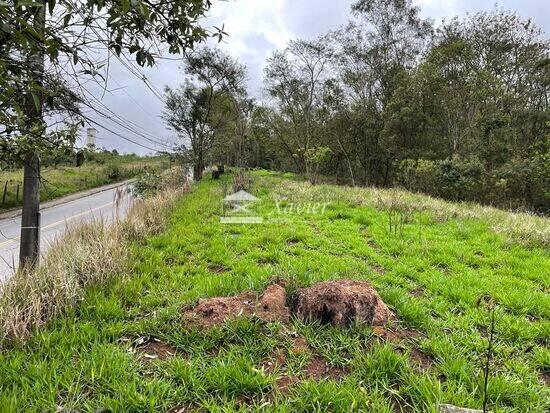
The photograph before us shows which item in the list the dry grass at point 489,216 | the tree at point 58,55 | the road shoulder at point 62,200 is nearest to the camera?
the tree at point 58,55

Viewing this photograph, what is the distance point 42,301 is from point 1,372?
783 mm

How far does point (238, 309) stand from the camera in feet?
9.48

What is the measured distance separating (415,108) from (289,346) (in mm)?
19752

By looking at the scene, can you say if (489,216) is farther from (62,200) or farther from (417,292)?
(62,200)

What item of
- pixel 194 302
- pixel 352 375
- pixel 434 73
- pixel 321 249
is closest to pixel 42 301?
pixel 194 302

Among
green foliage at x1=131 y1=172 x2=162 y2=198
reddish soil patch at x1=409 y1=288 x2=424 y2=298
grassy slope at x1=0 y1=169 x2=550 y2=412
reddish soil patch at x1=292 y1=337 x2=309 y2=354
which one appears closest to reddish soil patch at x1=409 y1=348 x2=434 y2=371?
grassy slope at x1=0 y1=169 x2=550 y2=412

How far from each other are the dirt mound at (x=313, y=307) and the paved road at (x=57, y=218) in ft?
12.1

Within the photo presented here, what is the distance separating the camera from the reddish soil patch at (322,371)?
7.21ft

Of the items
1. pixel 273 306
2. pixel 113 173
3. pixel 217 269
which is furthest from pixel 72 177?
pixel 273 306

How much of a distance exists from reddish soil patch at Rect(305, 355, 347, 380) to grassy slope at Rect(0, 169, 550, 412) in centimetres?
6

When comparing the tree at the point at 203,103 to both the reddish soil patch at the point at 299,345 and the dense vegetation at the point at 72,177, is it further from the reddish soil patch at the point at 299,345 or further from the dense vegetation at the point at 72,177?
the reddish soil patch at the point at 299,345

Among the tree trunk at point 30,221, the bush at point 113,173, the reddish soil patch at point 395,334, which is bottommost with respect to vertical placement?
the reddish soil patch at point 395,334

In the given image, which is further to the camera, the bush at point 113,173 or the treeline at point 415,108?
the bush at point 113,173

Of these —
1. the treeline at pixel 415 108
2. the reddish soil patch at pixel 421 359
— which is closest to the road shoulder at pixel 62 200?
the treeline at pixel 415 108
